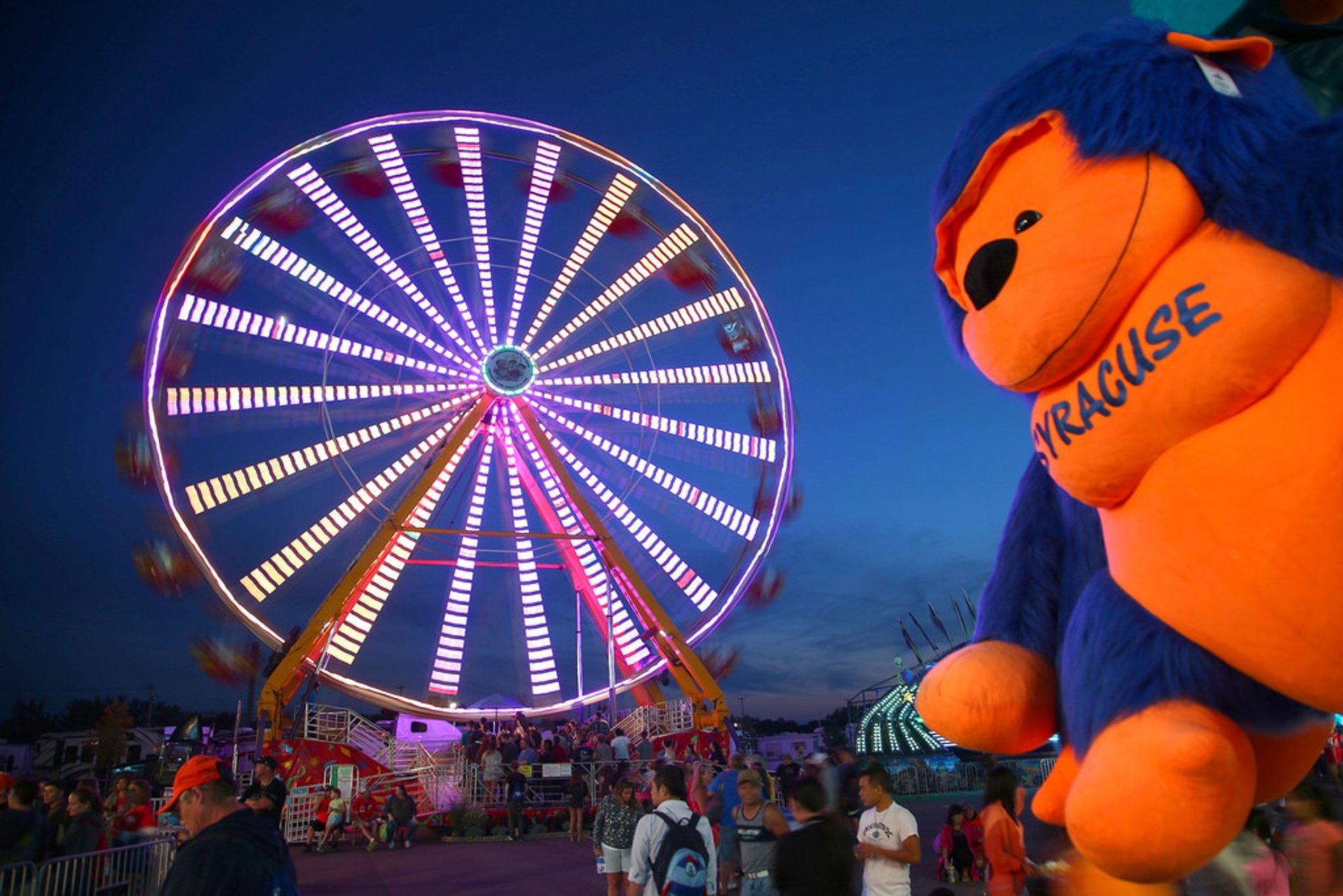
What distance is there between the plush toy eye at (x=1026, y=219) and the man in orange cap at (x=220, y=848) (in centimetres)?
279

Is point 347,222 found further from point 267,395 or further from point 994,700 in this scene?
point 994,700

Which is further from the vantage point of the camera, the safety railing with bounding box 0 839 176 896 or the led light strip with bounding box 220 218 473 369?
the led light strip with bounding box 220 218 473 369

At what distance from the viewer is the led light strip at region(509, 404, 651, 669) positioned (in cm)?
1675

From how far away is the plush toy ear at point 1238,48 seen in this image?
6.79 ft

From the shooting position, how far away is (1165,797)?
1738 millimetres

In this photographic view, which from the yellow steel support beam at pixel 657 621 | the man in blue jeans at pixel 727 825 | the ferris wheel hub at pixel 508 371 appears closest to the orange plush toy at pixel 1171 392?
the man in blue jeans at pixel 727 825

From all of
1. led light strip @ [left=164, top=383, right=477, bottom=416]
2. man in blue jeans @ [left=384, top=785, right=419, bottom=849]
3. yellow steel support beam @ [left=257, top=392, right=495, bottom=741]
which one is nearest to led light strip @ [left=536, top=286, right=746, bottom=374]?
yellow steel support beam @ [left=257, top=392, right=495, bottom=741]

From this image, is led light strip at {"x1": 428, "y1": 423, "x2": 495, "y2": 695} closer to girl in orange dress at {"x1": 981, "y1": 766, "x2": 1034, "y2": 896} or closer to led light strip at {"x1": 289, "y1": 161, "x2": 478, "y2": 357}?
led light strip at {"x1": 289, "y1": 161, "x2": 478, "y2": 357}

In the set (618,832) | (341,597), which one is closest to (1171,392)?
(618,832)

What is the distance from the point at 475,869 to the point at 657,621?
7162 millimetres

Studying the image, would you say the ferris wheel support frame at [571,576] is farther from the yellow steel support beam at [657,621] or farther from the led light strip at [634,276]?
the led light strip at [634,276]

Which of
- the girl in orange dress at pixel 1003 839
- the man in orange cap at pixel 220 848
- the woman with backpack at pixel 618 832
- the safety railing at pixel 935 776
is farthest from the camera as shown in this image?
the safety railing at pixel 935 776

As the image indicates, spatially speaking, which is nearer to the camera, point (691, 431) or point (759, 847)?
point (759, 847)

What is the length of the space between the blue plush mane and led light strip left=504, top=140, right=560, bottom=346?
1470cm
